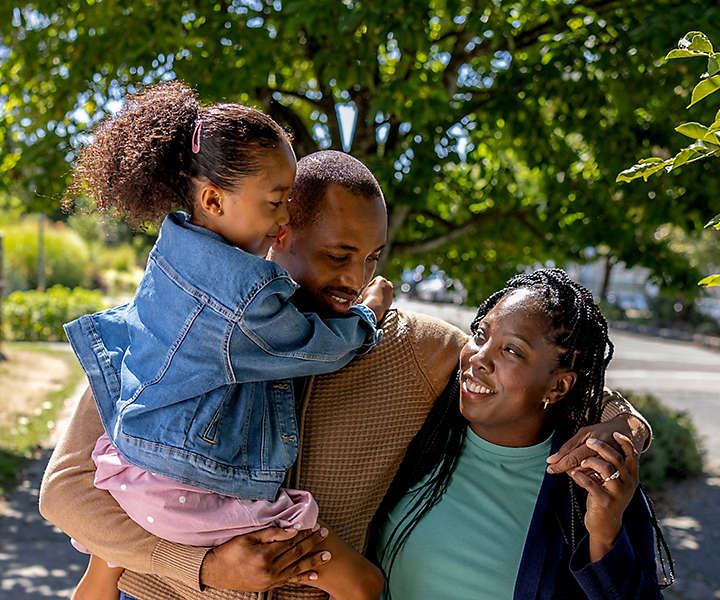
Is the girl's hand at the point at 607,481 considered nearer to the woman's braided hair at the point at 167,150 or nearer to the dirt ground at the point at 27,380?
the woman's braided hair at the point at 167,150

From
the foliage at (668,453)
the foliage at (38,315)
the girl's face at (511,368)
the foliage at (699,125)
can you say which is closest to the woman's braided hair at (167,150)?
the girl's face at (511,368)

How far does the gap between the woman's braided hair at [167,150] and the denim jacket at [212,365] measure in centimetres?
11

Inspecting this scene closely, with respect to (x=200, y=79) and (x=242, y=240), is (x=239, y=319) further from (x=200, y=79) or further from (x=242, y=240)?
(x=200, y=79)

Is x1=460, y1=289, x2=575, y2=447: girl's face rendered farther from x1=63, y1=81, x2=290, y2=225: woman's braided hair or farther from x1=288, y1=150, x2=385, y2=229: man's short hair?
x1=63, y1=81, x2=290, y2=225: woman's braided hair

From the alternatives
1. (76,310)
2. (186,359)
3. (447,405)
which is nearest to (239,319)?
(186,359)

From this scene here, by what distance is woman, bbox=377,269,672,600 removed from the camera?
1.67 meters

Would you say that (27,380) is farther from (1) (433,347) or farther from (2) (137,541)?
(1) (433,347)

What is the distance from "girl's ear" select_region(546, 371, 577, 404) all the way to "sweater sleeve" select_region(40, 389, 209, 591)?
34.6 inches

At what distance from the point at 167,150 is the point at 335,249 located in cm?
44

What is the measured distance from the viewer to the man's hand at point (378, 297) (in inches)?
74.9

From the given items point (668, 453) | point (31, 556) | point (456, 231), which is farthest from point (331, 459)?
point (668, 453)

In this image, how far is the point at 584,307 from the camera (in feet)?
6.17

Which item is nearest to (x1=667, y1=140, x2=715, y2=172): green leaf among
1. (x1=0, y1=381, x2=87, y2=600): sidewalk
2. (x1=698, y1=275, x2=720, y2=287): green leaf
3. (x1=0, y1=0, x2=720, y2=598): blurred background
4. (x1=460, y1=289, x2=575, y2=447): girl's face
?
(x1=698, y1=275, x2=720, y2=287): green leaf

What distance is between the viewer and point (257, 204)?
5.44ft
